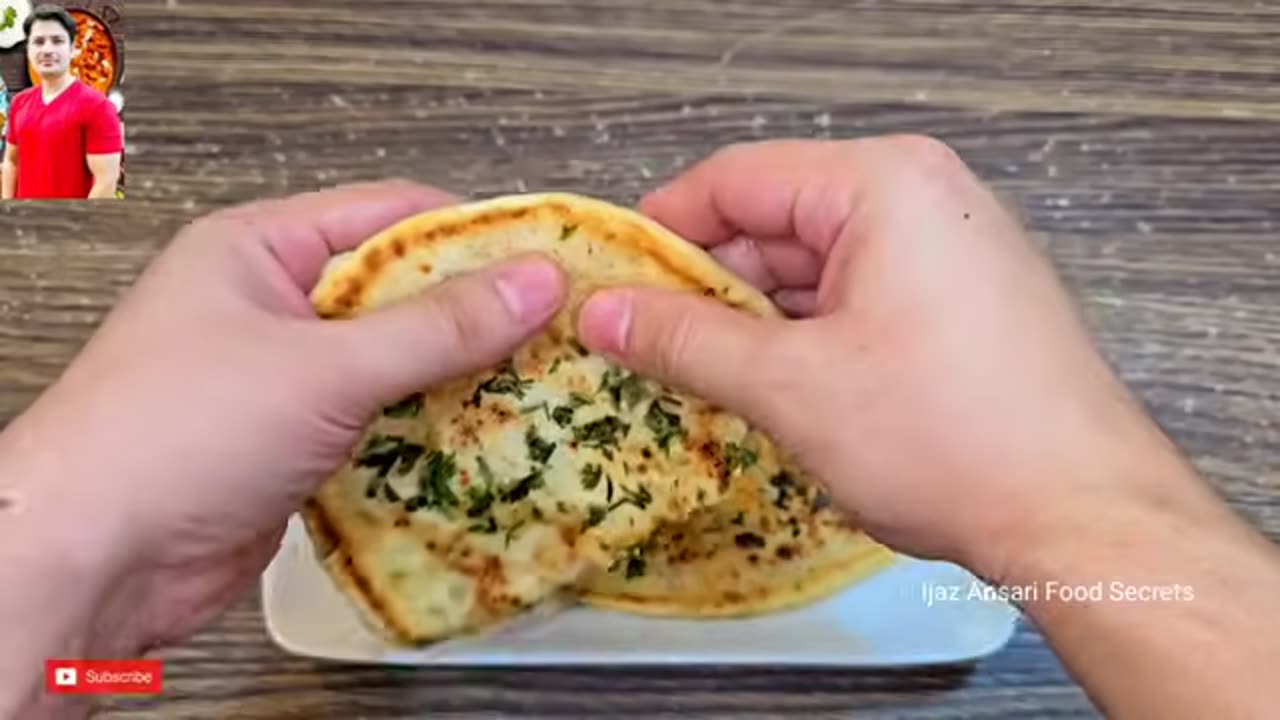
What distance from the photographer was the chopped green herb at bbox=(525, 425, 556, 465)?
733mm

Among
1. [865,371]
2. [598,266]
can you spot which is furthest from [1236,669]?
[598,266]

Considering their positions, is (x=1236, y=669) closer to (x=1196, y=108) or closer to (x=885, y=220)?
(x=885, y=220)

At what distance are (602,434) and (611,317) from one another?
0.07 meters

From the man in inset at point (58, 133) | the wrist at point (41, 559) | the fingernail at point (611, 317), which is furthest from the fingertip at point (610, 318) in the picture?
the man in inset at point (58, 133)

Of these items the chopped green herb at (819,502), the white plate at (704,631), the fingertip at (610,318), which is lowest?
the white plate at (704,631)

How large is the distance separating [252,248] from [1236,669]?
45 cm

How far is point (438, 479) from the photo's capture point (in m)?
0.75

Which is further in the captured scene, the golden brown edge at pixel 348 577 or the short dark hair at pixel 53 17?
the short dark hair at pixel 53 17

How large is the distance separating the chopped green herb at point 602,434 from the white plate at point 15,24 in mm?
441

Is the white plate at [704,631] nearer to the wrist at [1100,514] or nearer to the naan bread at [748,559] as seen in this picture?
the naan bread at [748,559]

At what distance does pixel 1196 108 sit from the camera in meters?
0.91

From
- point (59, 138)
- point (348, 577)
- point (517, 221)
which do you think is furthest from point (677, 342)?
point (59, 138)

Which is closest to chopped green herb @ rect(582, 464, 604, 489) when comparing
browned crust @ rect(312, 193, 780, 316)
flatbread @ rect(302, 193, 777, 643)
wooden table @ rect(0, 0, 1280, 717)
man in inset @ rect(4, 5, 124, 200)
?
flatbread @ rect(302, 193, 777, 643)

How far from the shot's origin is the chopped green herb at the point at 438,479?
0.74 m
